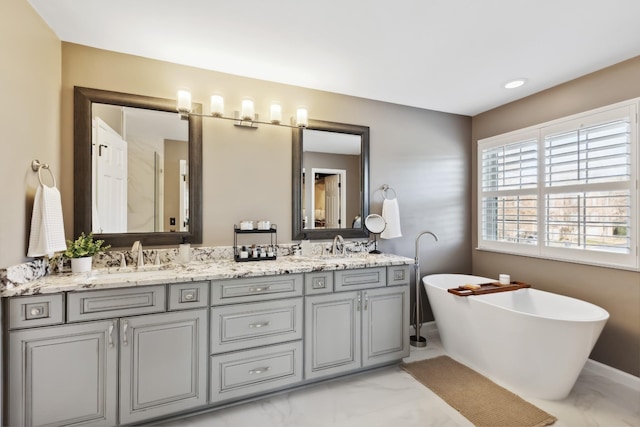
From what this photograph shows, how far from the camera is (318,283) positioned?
226 cm

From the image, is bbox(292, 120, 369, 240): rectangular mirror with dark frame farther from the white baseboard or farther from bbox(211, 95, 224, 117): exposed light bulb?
the white baseboard

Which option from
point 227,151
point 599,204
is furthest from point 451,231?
point 227,151

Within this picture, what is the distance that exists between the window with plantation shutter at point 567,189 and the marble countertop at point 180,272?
1377 mm

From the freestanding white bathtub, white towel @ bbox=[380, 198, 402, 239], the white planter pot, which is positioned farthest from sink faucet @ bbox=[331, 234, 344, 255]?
the white planter pot

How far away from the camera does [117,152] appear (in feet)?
7.25

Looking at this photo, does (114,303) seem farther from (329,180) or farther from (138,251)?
(329,180)

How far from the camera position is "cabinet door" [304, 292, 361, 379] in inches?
87.9

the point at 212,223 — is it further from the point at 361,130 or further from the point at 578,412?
the point at 578,412

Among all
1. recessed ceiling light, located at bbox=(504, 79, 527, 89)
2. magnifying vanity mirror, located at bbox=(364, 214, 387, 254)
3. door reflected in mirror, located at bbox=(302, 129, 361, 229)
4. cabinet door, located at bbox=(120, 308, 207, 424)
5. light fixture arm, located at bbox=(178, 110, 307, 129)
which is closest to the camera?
cabinet door, located at bbox=(120, 308, 207, 424)

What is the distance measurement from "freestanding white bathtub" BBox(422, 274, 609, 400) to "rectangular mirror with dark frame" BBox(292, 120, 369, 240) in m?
1.00

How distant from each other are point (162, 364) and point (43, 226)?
1.05m

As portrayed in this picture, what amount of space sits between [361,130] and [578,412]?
8.71ft

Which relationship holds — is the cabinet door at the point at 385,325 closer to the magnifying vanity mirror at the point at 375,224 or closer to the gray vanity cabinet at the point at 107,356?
the magnifying vanity mirror at the point at 375,224

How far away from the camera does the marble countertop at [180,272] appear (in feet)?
5.36
